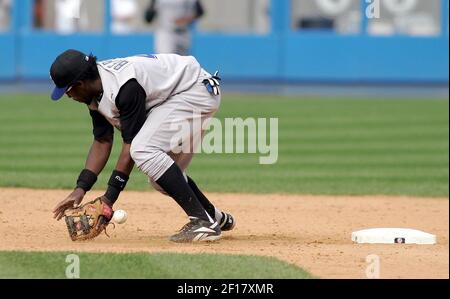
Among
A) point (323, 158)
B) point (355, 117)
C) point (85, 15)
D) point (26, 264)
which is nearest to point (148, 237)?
point (26, 264)

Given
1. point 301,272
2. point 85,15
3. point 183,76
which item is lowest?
point 301,272

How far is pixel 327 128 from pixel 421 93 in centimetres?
627

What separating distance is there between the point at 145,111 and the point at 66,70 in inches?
23.7

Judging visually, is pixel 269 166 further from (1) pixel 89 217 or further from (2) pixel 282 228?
(1) pixel 89 217

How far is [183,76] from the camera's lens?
7.13m

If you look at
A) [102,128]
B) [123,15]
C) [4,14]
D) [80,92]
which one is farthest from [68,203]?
[123,15]

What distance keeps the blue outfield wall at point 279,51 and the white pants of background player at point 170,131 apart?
48.8 feet

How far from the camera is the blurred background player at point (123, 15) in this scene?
24.3m

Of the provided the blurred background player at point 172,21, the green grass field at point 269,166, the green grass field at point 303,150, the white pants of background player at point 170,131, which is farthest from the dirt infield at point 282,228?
the blurred background player at point 172,21

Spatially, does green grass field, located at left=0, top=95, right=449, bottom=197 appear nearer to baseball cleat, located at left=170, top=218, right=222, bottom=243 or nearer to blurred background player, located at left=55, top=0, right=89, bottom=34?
baseball cleat, located at left=170, top=218, right=222, bottom=243

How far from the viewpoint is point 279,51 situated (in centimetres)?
2216

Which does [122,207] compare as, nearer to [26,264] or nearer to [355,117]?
[26,264]

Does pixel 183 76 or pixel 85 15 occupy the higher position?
pixel 85 15

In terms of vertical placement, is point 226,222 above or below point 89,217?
below
